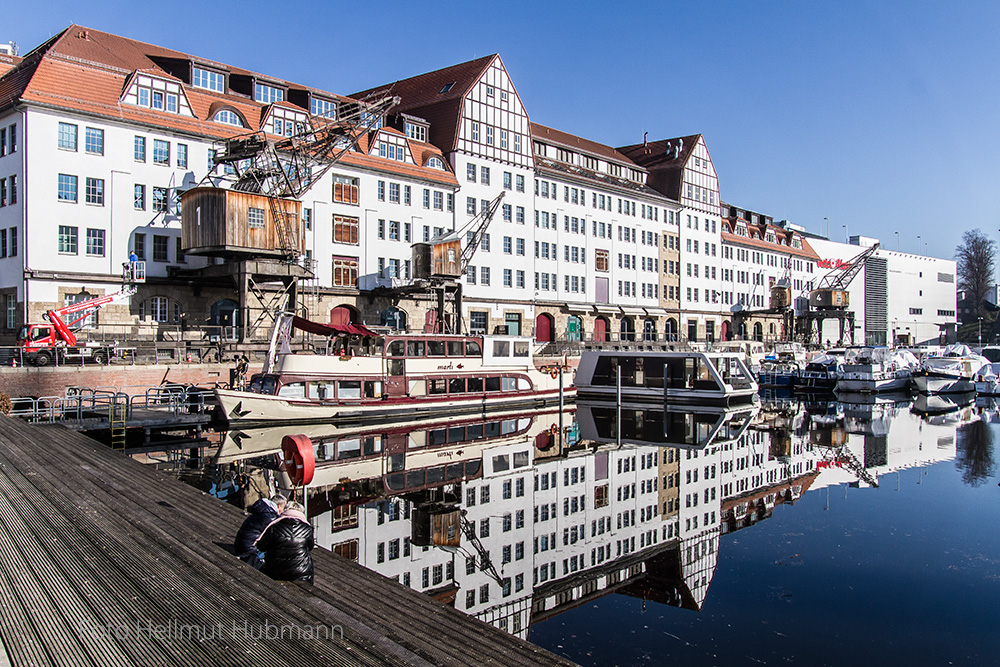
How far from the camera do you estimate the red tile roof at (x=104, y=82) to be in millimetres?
41156

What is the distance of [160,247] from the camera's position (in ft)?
145

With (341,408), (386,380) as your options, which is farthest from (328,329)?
(341,408)

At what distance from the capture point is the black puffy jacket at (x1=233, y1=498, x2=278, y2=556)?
952 centimetres

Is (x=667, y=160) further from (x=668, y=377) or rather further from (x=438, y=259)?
(x=668, y=377)

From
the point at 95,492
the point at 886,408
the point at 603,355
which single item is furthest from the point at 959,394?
the point at 95,492

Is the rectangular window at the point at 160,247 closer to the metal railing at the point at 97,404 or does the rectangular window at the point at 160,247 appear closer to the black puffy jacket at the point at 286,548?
the metal railing at the point at 97,404

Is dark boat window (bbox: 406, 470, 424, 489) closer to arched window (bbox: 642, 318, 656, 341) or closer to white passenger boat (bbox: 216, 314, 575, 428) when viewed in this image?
white passenger boat (bbox: 216, 314, 575, 428)

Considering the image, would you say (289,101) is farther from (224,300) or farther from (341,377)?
(341,377)

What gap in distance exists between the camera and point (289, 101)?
54.0 metres

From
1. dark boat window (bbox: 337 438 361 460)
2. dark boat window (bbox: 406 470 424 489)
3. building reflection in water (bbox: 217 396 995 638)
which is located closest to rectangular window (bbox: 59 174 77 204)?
building reflection in water (bbox: 217 396 995 638)

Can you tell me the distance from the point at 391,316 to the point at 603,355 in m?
15.2

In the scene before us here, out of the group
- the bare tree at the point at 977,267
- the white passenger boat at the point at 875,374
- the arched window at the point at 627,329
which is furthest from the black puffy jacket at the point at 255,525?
the bare tree at the point at 977,267

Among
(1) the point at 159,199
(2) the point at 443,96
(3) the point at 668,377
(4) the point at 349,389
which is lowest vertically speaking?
(3) the point at 668,377

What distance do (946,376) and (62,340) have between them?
64.2 meters
